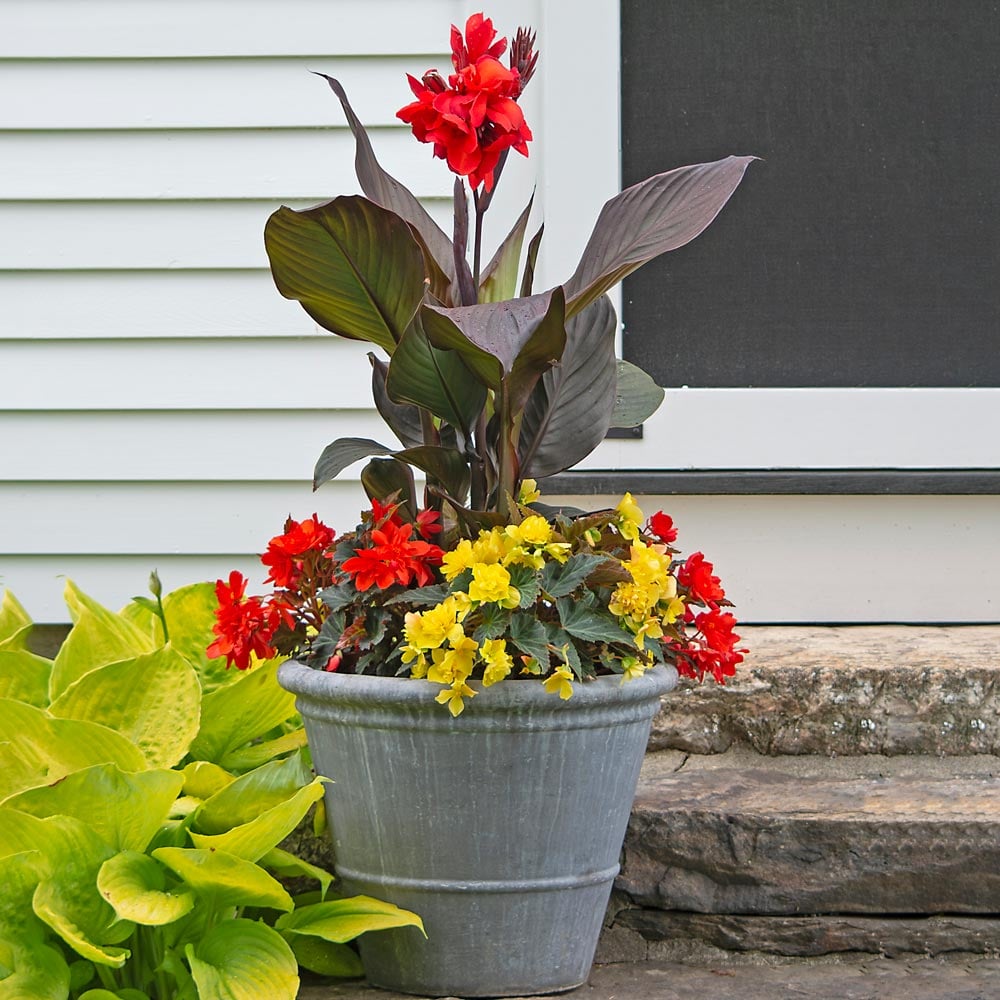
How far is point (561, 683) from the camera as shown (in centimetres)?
146

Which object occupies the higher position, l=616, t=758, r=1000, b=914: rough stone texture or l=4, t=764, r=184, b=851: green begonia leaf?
l=4, t=764, r=184, b=851: green begonia leaf

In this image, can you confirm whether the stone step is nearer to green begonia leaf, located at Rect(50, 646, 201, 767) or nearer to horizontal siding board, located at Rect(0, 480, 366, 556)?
green begonia leaf, located at Rect(50, 646, 201, 767)

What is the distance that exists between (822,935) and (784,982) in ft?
0.42

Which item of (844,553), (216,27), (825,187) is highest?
(216,27)

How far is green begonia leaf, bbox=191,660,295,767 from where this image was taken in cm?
182

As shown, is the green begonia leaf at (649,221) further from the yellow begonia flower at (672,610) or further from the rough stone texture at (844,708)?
the rough stone texture at (844,708)

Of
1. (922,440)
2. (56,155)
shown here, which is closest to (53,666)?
(56,155)

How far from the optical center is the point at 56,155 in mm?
2469

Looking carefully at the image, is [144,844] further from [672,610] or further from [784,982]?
[784,982]

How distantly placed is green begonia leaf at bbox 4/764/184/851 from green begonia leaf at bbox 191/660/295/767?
35 cm

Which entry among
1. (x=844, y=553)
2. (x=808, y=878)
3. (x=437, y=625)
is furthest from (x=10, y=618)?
(x=844, y=553)

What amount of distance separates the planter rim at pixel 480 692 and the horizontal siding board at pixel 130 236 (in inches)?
47.1

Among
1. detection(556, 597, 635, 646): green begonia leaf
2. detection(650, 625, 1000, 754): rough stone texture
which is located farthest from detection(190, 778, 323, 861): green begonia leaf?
detection(650, 625, 1000, 754): rough stone texture

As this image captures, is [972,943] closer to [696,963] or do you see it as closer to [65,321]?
[696,963]
